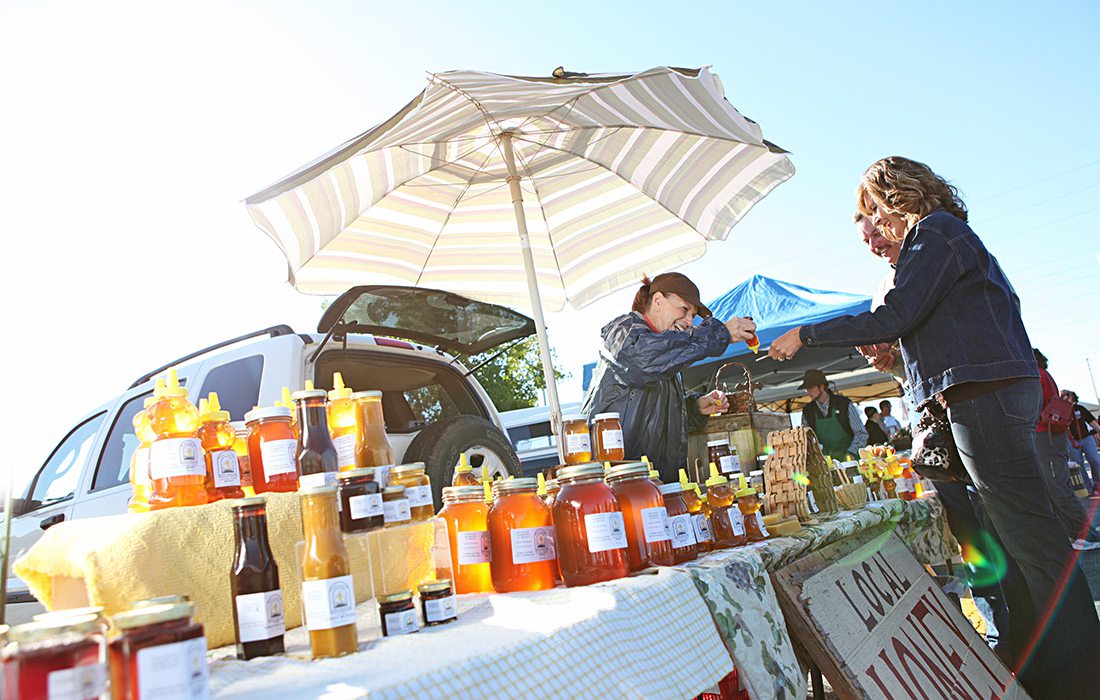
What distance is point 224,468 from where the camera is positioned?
1.50m

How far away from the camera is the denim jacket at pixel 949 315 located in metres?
2.42

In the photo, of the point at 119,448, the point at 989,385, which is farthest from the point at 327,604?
the point at 119,448

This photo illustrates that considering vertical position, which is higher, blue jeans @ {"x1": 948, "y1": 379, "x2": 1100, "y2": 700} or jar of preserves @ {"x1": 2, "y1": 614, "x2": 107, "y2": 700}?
jar of preserves @ {"x1": 2, "y1": 614, "x2": 107, "y2": 700}

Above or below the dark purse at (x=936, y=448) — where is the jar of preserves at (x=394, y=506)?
above

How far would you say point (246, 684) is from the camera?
1.03m

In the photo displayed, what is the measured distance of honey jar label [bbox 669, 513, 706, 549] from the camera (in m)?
1.82

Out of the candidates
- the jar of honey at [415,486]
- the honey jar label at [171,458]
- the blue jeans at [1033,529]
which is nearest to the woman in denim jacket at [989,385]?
the blue jeans at [1033,529]

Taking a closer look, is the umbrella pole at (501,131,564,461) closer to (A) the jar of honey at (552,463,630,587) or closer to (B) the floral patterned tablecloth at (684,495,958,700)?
(B) the floral patterned tablecloth at (684,495,958,700)

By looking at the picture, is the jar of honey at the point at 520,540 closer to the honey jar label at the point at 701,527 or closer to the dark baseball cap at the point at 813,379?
the honey jar label at the point at 701,527

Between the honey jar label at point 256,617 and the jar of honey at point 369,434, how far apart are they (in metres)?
0.46

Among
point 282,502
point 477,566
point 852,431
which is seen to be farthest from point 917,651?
point 852,431

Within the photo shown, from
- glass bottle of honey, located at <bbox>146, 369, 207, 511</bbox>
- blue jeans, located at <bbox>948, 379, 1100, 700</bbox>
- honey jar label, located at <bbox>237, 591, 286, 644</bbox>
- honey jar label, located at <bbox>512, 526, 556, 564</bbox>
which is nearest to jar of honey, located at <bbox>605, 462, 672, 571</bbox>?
honey jar label, located at <bbox>512, 526, 556, 564</bbox>

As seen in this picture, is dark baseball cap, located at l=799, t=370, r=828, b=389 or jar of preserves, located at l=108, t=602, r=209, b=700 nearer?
jar of preserves, located at l=108, t=602, r=209, b=700

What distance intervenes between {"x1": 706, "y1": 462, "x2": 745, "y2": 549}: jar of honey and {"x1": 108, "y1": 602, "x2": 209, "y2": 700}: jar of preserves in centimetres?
157
